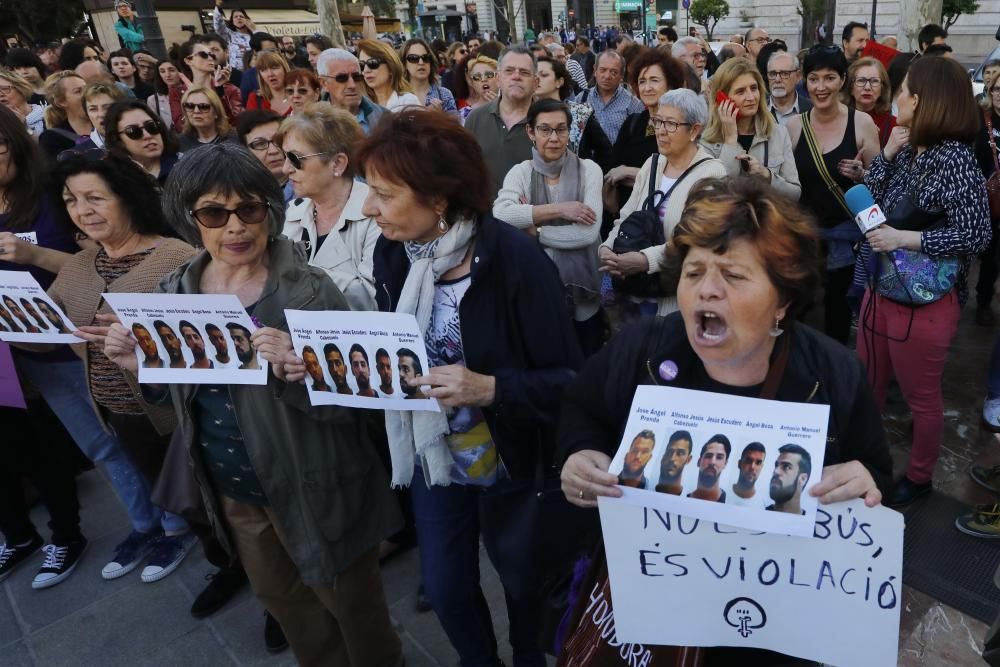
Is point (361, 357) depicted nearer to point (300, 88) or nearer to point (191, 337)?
point (191, 337)

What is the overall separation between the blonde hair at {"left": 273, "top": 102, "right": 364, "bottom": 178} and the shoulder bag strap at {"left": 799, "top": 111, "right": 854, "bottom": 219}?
9.04ft

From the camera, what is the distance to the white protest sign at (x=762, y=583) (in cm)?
136

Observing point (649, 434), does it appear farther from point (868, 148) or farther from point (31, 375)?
point (868, 148)

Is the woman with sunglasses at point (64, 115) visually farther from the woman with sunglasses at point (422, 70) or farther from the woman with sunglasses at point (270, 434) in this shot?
the woman with sunglasses at point (270, 434)

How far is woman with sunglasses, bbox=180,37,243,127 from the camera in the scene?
685 cm

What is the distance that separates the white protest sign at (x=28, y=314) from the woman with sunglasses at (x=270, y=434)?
0.57 meters

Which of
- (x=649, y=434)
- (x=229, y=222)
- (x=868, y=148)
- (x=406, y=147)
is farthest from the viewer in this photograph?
(x=868, y=148)

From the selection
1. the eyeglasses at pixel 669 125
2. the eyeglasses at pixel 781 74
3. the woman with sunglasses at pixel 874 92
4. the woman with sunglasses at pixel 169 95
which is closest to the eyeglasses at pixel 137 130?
the eyeglasses at pixel 669 125

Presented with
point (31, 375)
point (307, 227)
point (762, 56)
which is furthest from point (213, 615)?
point (762, 56)

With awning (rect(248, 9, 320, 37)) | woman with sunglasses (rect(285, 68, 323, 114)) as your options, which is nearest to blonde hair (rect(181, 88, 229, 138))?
woman with sunglasses (rect(285, 68, 323, 114))

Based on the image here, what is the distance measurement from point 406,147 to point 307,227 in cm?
115

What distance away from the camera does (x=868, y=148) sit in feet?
13.2

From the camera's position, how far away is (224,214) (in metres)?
2.08

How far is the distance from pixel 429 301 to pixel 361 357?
0.87 ft
